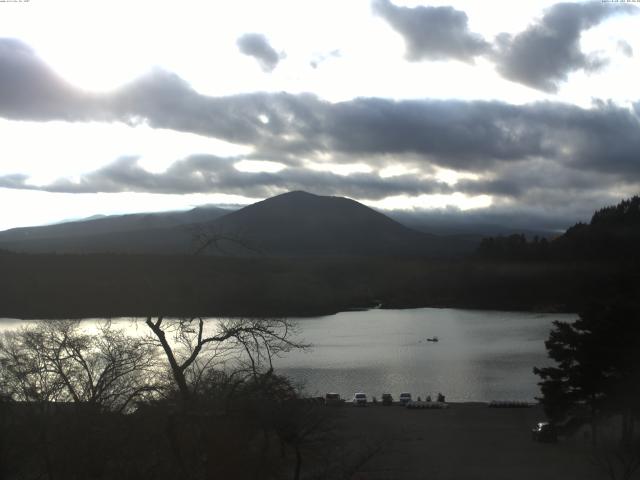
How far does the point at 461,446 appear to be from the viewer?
45.6 ft

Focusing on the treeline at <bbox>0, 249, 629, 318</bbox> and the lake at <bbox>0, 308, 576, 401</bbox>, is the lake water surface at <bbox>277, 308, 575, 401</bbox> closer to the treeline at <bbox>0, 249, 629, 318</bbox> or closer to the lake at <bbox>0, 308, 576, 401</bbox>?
the lake at <bbox>0, 308, 576, 401</bbox>

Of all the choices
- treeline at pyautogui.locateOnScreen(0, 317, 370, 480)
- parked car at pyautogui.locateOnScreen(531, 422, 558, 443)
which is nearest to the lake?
parked car at pyautogui.locateOnScreen(531, 422, 558, 443)

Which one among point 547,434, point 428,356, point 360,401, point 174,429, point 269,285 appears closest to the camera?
point 174,429

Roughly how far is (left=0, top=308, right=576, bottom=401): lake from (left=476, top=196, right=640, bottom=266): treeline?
4350 millimetres

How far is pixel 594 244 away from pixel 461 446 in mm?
28534

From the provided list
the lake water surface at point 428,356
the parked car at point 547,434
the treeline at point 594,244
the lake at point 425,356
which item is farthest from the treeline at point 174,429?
the treeline at point 594,244

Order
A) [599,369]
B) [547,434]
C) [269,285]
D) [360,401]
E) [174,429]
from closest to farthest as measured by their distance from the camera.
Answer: [174,429], [599,369], [547,434], [360,401], [269,285]

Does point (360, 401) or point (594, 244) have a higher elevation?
point (594, 244)

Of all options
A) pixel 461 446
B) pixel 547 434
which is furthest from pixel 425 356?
pixel 461 446

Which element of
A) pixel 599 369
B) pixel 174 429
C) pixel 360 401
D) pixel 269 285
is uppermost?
pixel 269 285

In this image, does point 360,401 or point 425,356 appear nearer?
point 360,401

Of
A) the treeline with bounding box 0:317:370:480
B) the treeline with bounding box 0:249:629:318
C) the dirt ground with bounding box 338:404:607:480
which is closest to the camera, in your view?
the treeline with bounding box 0:317:370:480

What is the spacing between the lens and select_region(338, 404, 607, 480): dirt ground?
11234 mm

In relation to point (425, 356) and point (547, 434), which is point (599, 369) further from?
point (425, 356)
